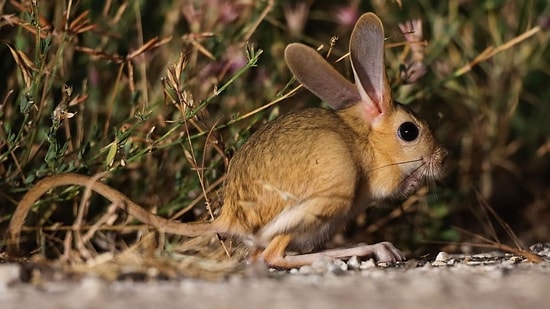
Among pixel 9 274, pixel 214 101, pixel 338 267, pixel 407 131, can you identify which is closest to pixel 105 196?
pixel 9 274

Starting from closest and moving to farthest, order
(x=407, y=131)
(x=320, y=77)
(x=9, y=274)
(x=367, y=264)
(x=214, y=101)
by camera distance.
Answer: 1. (x=9, y=274)
2. (x=367, y=264)
3. (x=320, y=77)
4. (x=407, y=131)
5. (x=214, y=101)

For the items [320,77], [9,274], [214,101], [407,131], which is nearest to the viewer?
[9,274]

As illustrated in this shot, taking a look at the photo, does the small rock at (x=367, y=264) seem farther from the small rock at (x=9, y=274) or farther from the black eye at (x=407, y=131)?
the small rock at (x=9, y=274)

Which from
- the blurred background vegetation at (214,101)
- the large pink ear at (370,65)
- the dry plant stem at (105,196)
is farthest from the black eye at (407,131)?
the dry plant stem at (105,196)

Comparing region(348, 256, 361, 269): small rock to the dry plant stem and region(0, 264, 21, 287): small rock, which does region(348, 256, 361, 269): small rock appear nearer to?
the dry plant stem

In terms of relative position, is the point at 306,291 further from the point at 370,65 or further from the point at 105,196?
the point at 370,65

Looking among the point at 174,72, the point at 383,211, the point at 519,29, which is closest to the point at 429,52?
the point at 519,29

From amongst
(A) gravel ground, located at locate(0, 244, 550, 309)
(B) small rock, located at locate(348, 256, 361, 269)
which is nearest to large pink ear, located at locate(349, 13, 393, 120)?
(B) small rock, located at locate(348, 256, 361, 269)
